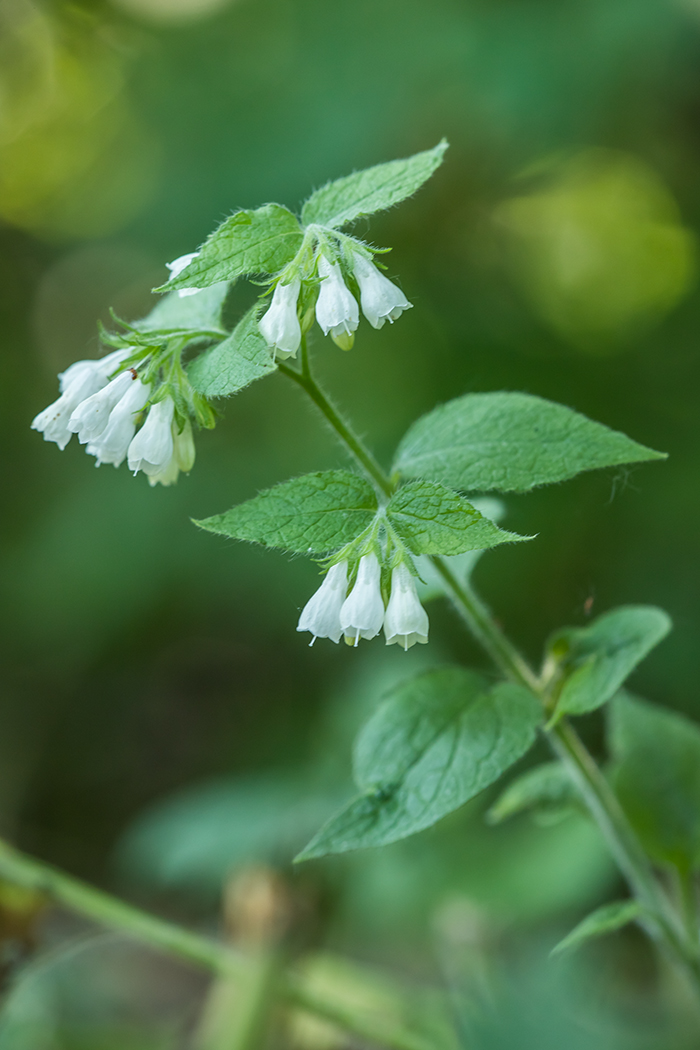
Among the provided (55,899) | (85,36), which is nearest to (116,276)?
(85,36)

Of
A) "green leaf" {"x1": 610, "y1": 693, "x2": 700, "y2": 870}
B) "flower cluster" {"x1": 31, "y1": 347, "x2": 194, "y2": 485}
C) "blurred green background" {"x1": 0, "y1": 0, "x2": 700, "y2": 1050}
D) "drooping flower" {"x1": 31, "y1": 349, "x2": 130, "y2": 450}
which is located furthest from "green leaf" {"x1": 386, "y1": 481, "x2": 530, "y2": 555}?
"blurred green background" {"x1": 0, "y1": 0, "x2": 700, "y2": 1050}

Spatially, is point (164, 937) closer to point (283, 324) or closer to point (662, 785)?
point (662, 785)

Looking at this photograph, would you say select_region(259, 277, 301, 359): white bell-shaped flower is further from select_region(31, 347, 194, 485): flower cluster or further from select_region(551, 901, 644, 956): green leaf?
select_region(551, 901, 644, 956): green leaf

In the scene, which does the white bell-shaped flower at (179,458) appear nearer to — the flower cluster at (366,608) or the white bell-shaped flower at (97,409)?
the white bell-shaped flower at (97,409)

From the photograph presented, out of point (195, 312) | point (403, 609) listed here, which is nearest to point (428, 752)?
point (403, 609)

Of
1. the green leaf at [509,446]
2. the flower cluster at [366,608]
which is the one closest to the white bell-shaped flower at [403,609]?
the flower cluster at [366,608]

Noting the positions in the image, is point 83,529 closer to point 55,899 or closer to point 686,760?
point 55,899
